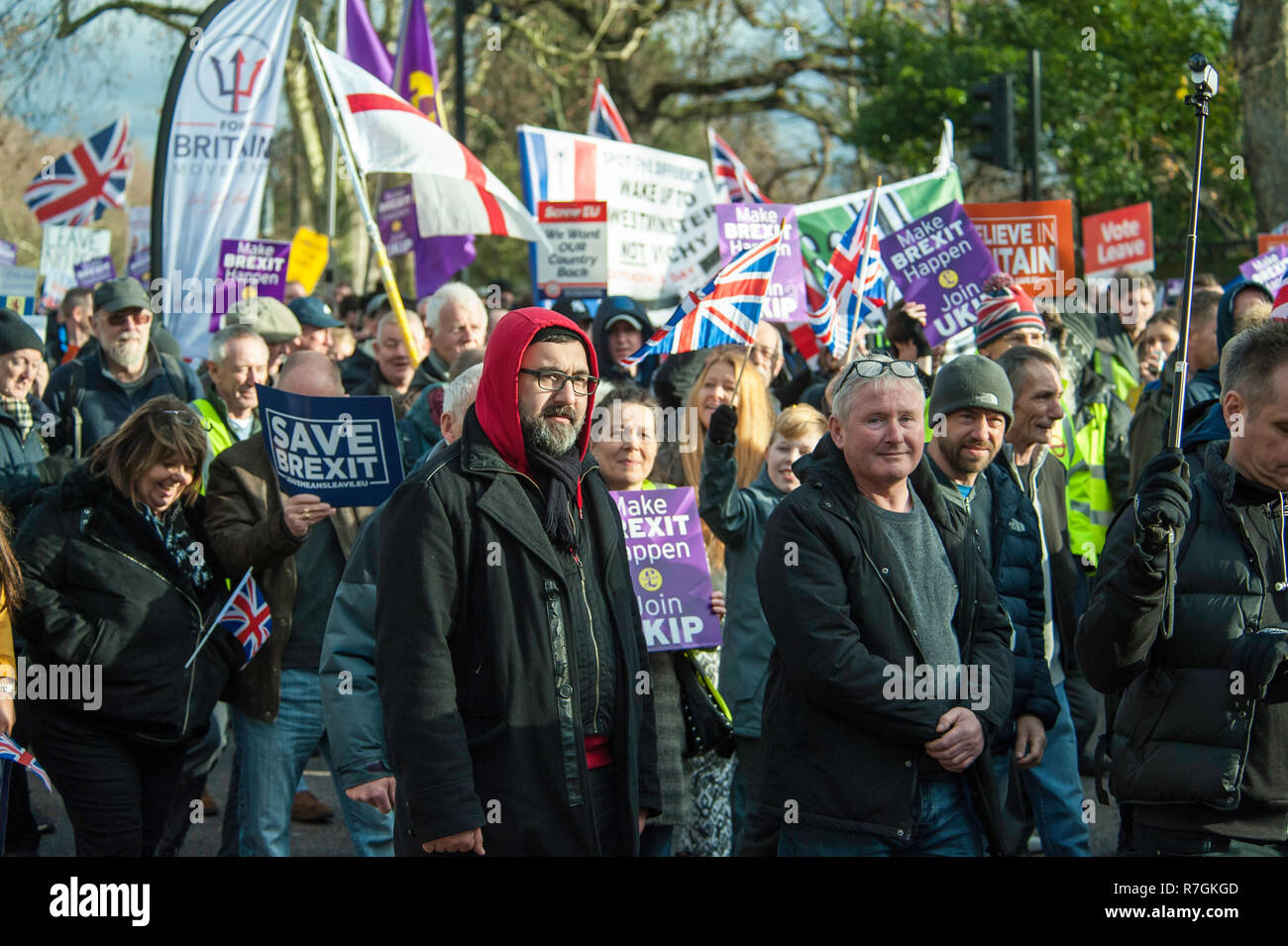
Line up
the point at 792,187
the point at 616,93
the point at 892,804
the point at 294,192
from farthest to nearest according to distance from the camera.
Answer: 1. the point at 792,187
2. the point at 294,192
3. the point at 616,93
4. the point at 892,804

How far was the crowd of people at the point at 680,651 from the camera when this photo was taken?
3408 mm

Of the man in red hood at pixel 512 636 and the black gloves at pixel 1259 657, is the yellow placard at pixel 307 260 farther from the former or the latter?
the black gloves at pixel 1259 657

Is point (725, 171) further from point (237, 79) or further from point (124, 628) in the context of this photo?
point (124, 628)

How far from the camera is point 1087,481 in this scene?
276 inches

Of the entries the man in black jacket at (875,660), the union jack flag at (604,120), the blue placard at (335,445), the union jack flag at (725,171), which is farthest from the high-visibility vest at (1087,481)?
the union jack flag at (604,120)

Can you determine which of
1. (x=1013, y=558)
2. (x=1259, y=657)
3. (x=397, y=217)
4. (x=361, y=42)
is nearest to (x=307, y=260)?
(x=397, y=217)

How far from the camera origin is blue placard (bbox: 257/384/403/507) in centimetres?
483
